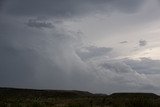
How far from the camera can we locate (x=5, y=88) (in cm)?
17675

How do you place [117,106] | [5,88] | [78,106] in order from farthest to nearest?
[5,88]
[117,106]
[78,106]

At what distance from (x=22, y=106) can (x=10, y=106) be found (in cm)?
131

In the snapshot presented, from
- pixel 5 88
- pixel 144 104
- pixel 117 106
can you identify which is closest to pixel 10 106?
pixel 117 106

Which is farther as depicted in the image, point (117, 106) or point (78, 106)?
point (117, 106)

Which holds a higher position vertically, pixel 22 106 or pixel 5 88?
pixel 5 88

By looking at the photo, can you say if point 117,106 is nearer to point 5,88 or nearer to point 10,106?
point 10,106

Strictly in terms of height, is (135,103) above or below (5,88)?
below

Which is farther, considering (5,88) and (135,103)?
(5,88)

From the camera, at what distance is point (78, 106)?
35.2 m

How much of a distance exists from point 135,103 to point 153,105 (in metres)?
1.89

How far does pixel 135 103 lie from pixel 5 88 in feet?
483

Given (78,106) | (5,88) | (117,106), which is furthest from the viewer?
(5,88)

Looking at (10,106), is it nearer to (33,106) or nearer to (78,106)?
(33,106)

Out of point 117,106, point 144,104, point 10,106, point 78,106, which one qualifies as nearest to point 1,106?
point 10,106
